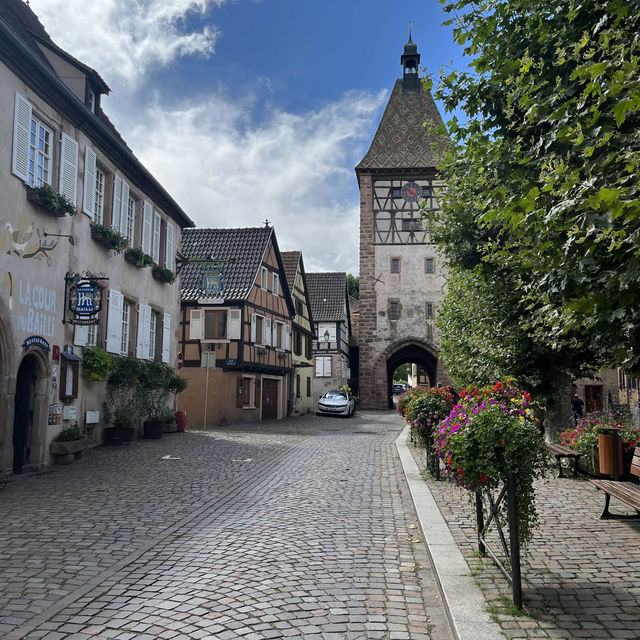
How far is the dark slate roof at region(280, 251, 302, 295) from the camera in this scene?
1453 inches

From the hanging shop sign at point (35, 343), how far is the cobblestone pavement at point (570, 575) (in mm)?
7245

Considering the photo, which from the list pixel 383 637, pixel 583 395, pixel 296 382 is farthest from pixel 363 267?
pixel 383 637

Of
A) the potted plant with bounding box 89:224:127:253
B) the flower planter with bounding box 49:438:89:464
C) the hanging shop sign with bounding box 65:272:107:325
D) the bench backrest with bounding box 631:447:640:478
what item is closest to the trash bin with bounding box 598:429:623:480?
the bench backrest with bounding box 631:447:640:478

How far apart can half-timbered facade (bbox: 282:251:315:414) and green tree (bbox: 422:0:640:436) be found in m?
28.1

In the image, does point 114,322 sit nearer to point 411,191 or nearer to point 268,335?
point 268,335

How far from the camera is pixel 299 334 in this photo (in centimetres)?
3925

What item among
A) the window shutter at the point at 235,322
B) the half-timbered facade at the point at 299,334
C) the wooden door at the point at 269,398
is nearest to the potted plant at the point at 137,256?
the window shutter at the point at 235,322

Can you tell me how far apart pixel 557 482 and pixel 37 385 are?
8.94 m

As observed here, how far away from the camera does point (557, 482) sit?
33.4ft

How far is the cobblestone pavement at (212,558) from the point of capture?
422 centimetres

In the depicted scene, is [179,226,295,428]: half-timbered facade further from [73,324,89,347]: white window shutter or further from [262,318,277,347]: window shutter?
[73,324,89,347]: white window shutter

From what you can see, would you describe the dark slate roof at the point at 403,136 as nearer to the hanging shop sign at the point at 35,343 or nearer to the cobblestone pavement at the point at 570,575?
the hanging shop sign at the point at 35,343

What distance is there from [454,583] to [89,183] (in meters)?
11.8

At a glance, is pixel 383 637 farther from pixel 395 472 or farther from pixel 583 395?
pixel 583 395
